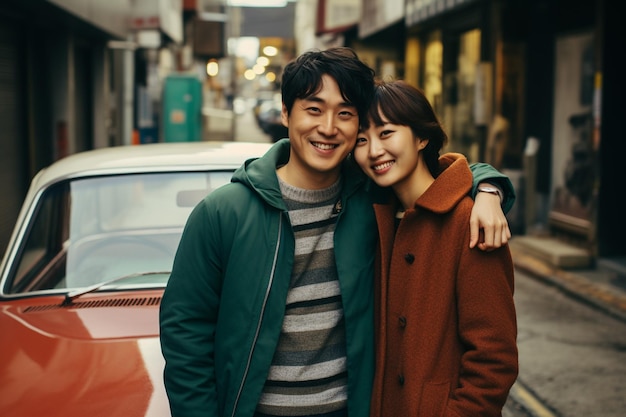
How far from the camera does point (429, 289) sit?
223 centimetres

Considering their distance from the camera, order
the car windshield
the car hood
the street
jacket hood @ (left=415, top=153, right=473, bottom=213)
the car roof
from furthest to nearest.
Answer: the street → the car roof → the car windshield → the car hood → jacket hood @ (left=415, top=153, right=473, bottom=213)

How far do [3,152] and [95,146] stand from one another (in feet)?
19.0

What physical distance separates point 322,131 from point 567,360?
4574 mm

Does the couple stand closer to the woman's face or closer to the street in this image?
the woman's face

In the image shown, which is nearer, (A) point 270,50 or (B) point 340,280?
(B) point 340,280

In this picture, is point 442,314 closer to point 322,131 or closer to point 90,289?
point 322,131

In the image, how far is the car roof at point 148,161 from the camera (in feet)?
12.2

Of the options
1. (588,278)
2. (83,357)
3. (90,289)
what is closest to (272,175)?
(83,357)

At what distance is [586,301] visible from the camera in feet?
26.3

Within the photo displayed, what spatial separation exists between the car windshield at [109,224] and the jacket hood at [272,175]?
1.27 meters

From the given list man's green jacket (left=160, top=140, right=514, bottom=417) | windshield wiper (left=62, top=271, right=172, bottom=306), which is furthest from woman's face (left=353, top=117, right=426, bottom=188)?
windshield wiper (left=62, top=271, right=172, bottom=306)

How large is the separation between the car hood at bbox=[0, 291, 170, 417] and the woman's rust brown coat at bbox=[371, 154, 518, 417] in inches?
28.8

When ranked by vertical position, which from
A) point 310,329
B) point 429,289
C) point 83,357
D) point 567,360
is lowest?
point 567,360

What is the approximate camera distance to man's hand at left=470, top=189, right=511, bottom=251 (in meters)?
2.13
